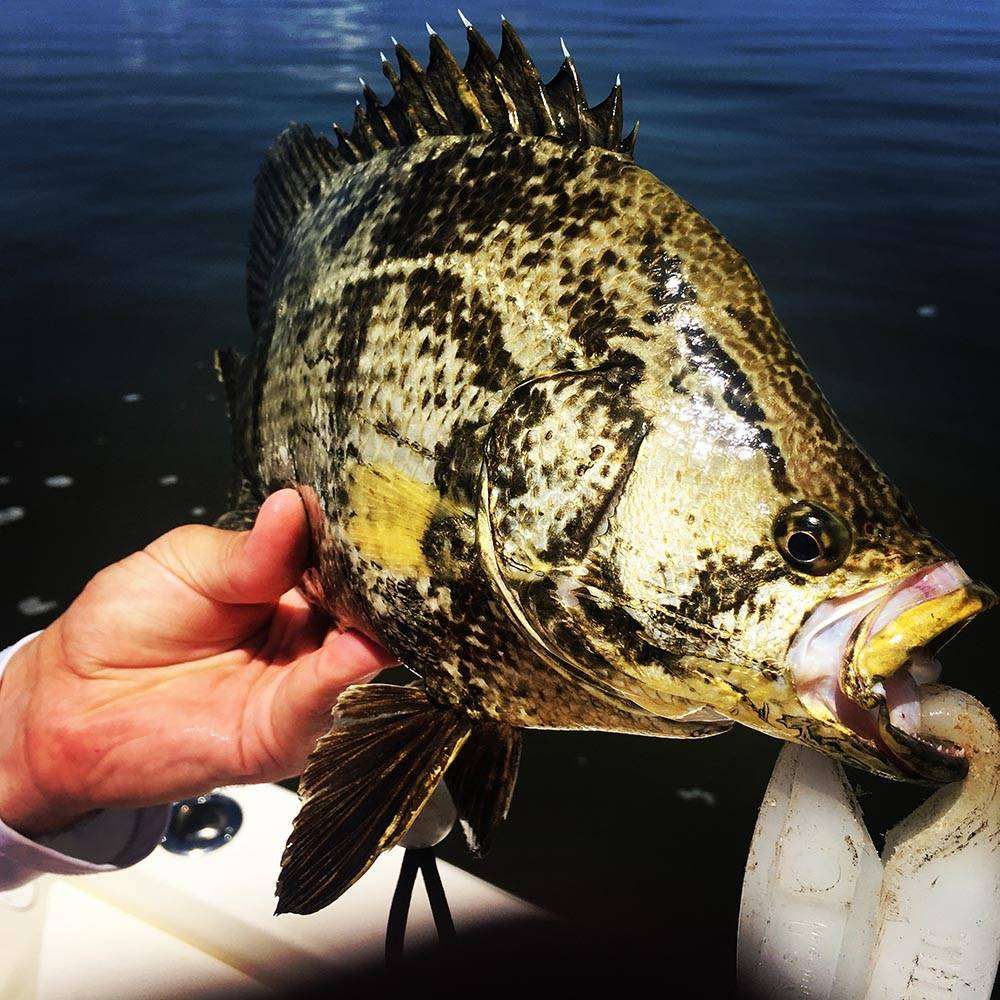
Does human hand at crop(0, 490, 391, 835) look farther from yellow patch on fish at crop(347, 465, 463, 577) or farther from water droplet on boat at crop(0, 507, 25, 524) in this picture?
water droplet on boat at crop(0, 507, 25, 524)

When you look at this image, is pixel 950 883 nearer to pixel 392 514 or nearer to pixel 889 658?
pixel 889 658

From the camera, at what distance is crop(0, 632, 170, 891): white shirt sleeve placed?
2332 millimetres

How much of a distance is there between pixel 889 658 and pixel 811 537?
20 cm

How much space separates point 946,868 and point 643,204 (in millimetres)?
1110

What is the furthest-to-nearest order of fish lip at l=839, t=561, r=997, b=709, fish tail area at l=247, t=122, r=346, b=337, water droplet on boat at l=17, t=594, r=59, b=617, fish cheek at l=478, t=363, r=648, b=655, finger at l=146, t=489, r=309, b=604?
water droplet on boat at l=17, t=594, r=59, b=617 < fish tail area at l=247, t=122, r=346, b=337 < finger at l=146, t=489, r=309, b=604 < fish cheek at l=478, t=363, r=648, b=655 < fish lip at l=839, t=561, r=997, b=709

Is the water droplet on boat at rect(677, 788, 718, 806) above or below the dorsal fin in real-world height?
below

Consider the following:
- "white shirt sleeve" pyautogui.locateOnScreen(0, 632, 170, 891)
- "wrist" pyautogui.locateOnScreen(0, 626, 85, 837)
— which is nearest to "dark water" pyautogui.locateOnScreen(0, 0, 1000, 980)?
"white shirt sleeve" pyautogui.locateOnScreen(0, 632, 170, 891)

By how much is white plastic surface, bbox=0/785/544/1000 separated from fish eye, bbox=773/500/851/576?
1.85 m

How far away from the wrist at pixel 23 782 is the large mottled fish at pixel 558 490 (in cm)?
100

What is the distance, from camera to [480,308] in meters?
1.60

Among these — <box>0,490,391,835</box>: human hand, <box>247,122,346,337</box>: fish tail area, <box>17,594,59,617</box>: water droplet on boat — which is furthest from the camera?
<box>17,594,59,617</box>: water droplet on boat

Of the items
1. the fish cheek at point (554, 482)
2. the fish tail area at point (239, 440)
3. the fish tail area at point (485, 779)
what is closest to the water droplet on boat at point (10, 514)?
the fish tail area at point (239, 440)

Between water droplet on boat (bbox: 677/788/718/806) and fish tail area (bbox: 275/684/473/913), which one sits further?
water droplet on boat (bbox: 677/788/718/806)

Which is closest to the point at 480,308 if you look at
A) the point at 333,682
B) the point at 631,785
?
the point at 333,682
